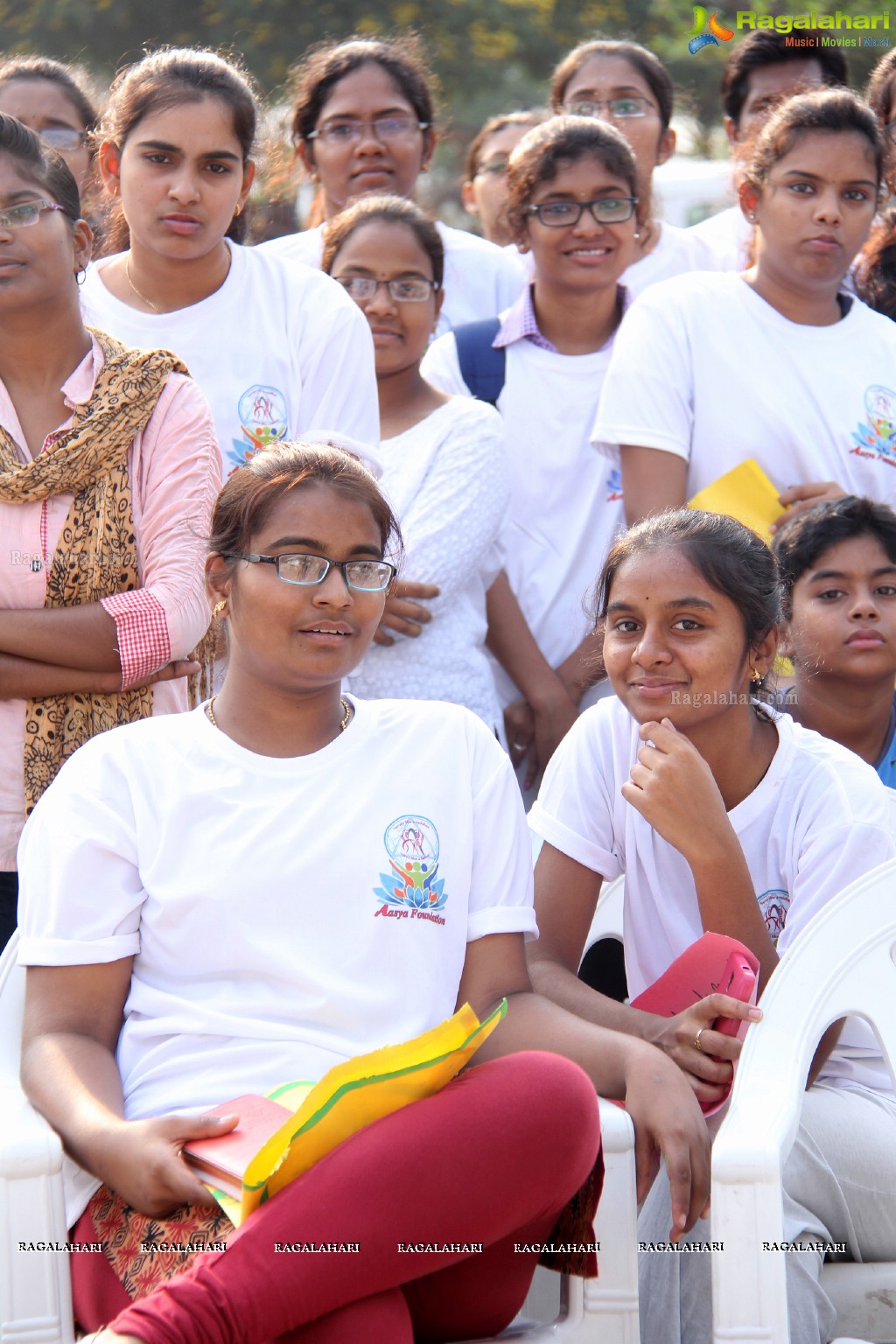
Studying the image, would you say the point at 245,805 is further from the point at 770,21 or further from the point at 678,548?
the point at 770,21

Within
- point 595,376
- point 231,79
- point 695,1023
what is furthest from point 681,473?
point 695,1023

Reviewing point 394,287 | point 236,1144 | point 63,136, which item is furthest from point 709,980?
point 63,136

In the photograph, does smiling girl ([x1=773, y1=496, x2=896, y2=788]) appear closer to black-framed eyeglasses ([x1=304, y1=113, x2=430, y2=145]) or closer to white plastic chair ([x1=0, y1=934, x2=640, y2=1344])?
white plastic chair ([x1=0, y1=934, x2=640, y2=1344])

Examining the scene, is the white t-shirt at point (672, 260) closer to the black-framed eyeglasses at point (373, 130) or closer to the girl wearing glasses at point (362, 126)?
the girl wearing glasses at point (362, 126)

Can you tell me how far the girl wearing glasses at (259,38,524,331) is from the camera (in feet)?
14.4

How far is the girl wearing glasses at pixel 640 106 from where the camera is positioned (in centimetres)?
469

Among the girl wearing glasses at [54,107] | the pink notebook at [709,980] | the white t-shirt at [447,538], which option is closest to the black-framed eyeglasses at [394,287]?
the white t-shirt at [447,538]

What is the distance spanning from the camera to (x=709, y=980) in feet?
7.76

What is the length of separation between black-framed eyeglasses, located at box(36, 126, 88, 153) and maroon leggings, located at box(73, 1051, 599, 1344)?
3110 mm

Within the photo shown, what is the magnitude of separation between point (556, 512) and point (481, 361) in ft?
1.44

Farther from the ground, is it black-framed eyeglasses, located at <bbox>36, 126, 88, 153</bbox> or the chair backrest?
black-framed eyeglasses, located at <bbox>36, 126, 88, 153</bbox>

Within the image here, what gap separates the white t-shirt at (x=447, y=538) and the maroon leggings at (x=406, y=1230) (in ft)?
5.08

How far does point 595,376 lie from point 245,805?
2.05 metres

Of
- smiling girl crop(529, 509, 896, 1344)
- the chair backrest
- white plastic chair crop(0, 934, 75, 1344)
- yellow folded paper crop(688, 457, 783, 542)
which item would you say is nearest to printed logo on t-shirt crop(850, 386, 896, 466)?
yellow folded paper crop(688, 457, 783, 542)
